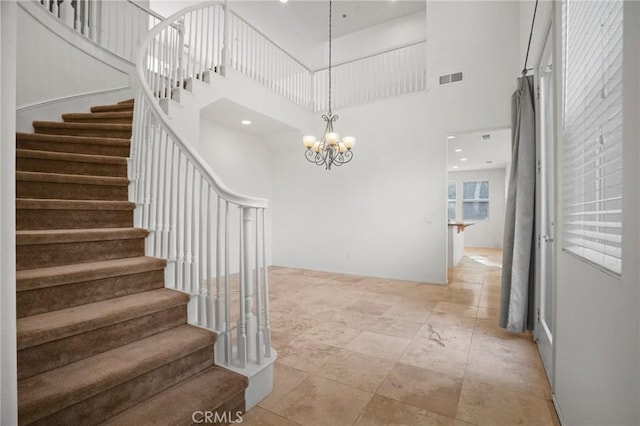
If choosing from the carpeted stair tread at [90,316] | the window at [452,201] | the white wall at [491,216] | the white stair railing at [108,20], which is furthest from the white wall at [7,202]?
the window at [452,201]

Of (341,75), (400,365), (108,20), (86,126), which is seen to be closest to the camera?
(400,365)

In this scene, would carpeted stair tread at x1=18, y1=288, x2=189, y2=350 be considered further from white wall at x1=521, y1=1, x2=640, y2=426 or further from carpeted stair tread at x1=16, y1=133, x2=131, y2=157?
white wall at x1=521, y1=1, x2=640, y2=426

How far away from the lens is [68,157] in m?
2.57

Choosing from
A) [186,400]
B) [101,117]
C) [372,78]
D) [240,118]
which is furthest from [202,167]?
[372,78]

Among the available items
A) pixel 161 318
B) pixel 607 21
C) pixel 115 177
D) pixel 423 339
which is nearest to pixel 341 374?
pixel 423 339

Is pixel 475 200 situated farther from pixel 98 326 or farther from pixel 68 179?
pixel 98 326

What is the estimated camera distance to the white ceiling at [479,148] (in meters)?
5.32

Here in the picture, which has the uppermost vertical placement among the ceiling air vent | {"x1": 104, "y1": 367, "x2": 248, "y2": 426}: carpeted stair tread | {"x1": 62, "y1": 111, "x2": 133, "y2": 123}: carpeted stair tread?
the ceiling air vent

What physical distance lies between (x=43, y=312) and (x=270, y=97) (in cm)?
424

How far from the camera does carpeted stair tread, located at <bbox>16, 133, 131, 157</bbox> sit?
2770 mm

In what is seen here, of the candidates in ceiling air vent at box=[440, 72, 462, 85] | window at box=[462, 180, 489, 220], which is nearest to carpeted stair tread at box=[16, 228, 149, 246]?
ceiling air vent at box=[440, 72, 462, 85]

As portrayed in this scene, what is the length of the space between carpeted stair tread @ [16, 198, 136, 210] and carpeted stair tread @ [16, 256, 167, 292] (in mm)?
475

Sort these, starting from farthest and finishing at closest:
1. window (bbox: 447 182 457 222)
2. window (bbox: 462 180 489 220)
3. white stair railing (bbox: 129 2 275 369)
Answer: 1. window (bbox: 447 182 457 222)
2. window (bbox: 462 180 489 220)
3. white stair railing (bbox: 129 2 275 369)

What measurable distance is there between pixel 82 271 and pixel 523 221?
11.3 ft
